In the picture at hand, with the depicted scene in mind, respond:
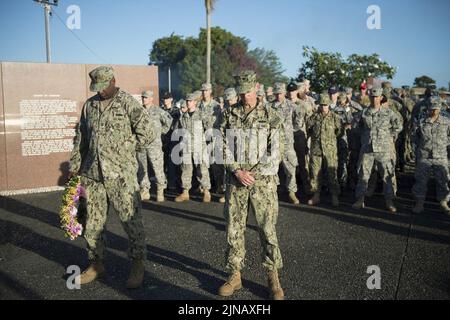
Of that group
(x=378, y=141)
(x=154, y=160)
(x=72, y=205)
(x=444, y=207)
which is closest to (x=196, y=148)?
(x=154, y=160)

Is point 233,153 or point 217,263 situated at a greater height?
point 233,153

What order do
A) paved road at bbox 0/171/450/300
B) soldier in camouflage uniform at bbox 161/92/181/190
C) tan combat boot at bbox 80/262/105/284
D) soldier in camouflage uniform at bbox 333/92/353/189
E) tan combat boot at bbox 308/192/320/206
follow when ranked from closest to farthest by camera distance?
1. paved road at bbox 0/171/450/300
2. tan combat boot at bbox 80/262/105/284
3. tan combat boot at bbox 308/192/320/206
4. soldier in camouflage uniform at bbox 333/92/353/189
5. soldier in camouflage uniform at bbox 161/92/181/190

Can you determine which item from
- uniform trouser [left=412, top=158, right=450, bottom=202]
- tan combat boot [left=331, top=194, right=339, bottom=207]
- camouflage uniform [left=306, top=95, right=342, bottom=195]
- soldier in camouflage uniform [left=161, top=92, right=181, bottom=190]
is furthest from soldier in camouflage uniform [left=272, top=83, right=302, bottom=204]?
soldier in camouflage uniform [left=161, top=92, right=181, bottom=190]

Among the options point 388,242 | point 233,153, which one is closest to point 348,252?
point 388,242

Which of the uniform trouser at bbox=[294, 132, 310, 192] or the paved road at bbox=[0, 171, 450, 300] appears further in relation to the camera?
the uniform trouser at bbox=[294, 132, 310, 192]

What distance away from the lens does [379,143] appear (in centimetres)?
707

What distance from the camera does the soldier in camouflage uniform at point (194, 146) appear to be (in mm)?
8250

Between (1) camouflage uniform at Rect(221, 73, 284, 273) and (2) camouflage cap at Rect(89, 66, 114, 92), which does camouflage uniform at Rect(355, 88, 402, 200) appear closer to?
(1) camouflage uniform at Rect(221, 73, 284, 273)

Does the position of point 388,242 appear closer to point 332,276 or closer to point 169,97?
point 332,276

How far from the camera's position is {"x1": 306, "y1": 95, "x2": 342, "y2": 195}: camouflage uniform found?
766 cm

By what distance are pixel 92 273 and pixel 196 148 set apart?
423 centimetres
